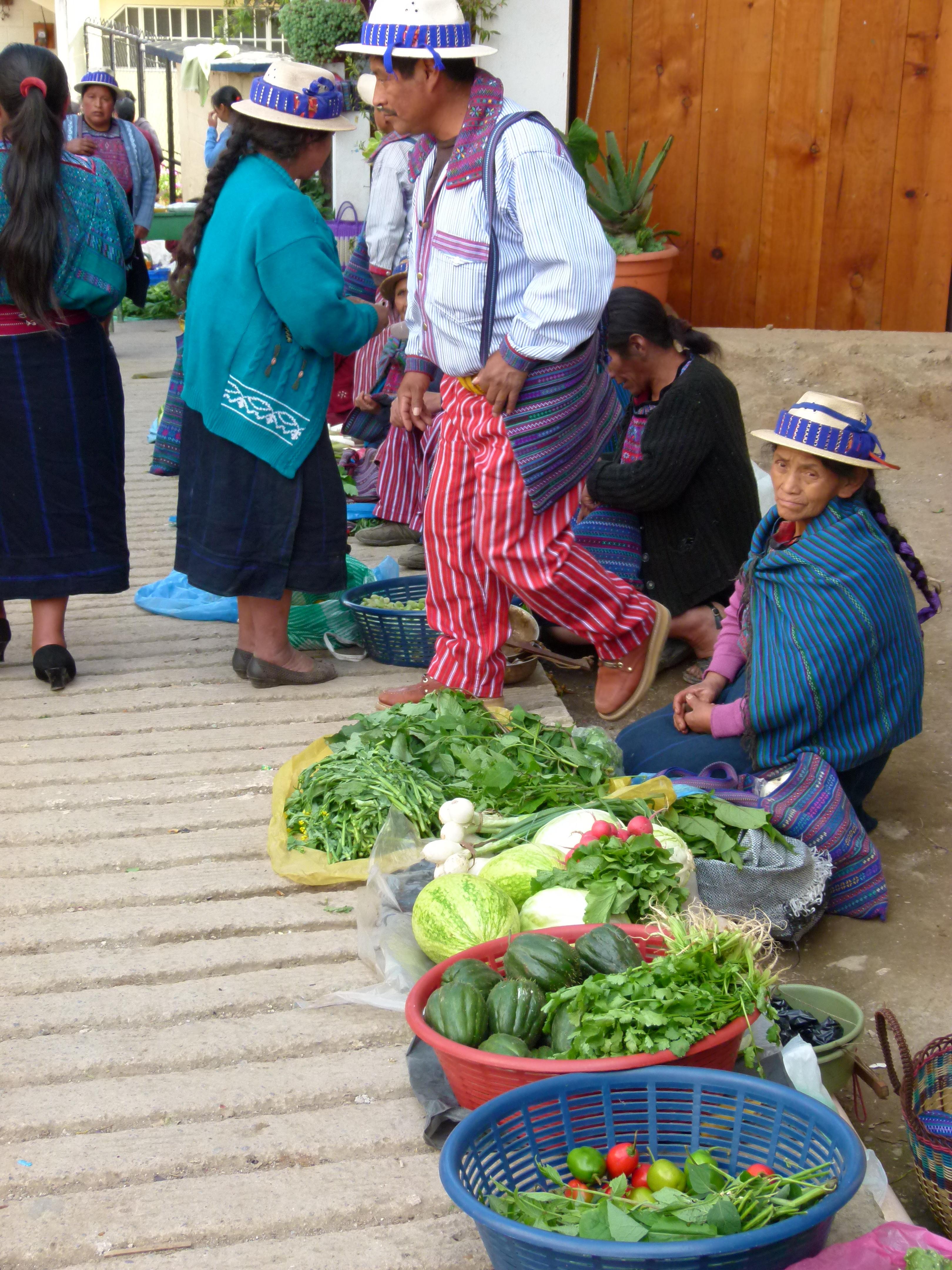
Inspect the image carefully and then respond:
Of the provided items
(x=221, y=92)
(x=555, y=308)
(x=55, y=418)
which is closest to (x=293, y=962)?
(x=555, y=308)

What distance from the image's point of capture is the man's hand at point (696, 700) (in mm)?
3371

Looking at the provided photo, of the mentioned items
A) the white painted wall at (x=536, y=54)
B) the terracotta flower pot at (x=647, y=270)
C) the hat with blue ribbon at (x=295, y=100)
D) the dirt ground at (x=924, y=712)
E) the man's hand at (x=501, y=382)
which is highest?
the white painted wall at (x=536, y=54)

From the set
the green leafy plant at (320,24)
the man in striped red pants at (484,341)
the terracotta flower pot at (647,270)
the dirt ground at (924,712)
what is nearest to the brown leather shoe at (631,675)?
the man in striped red pants at (484,341)

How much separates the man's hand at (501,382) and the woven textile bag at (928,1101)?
71.1 inches

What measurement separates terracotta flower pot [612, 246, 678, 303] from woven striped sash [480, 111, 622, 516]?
255 cm

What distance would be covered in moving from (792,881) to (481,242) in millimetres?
1787

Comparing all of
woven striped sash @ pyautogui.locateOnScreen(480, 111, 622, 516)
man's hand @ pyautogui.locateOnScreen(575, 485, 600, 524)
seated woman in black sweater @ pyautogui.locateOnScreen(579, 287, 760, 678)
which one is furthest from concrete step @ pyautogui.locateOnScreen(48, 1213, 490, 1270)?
man's hand @ pyautogui.locateOnScreen(575, 485, 600, 524)

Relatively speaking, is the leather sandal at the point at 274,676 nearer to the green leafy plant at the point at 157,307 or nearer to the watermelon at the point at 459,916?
the watermelon at the point at 459,916

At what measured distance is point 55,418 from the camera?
12.8ft

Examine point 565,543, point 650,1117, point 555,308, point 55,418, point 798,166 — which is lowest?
point 650,1117

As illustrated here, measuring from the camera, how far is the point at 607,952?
6.92 ft

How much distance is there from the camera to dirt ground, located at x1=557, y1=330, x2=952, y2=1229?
8.88ft

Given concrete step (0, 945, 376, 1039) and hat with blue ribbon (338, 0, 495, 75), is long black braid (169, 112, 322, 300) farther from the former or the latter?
concrete step (0, 945, 376, 1039)

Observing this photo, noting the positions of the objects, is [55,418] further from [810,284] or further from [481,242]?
[810,284]
